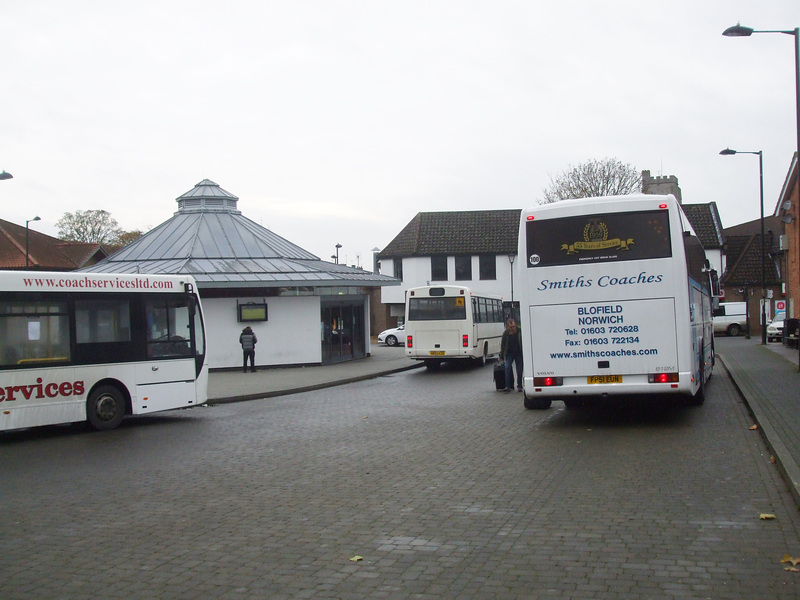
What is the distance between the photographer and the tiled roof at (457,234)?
6141 centimetres

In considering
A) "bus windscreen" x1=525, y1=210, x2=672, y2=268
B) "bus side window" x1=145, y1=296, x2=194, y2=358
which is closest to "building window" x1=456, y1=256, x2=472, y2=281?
"bus side window" x1=145, y1=296, x2=194, y2=358

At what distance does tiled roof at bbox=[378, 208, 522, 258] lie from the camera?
2418 inches

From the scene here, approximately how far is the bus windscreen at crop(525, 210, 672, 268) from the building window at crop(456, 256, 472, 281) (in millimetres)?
48286

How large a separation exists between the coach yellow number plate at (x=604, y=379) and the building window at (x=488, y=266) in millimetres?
48385

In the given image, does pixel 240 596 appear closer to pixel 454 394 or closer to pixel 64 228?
pixel 454 394

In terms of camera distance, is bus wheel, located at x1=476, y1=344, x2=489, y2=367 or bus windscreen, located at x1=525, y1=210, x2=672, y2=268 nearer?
bus windscreen, located at x1=525, y1=210, x2=672, y2=268

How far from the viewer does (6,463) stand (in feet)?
37.7

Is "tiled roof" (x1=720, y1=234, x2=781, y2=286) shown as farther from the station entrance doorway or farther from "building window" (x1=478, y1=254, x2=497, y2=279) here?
the station entrance doorway

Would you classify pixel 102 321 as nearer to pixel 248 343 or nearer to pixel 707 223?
pixel 248 343

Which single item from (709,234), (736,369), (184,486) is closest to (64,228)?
(709,234)

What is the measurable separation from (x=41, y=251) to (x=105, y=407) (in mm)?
61950

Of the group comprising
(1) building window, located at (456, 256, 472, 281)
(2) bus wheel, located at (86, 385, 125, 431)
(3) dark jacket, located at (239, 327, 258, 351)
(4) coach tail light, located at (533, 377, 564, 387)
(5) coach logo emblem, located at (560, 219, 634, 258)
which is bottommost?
(2) bus wheel, located at (86, 385, 125, 431)

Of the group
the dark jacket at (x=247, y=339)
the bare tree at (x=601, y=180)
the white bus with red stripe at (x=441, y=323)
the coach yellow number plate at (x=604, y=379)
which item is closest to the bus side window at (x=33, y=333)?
the coach yellow number plate at (x=604, y=379)

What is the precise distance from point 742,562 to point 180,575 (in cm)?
392
